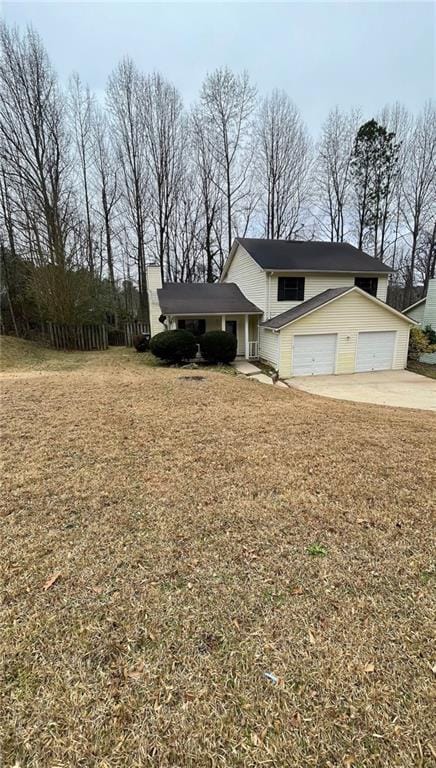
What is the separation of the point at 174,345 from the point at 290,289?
6.40 m

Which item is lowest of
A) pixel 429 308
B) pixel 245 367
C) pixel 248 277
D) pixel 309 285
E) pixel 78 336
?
pixel 245 367

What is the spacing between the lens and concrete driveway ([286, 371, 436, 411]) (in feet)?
33.2

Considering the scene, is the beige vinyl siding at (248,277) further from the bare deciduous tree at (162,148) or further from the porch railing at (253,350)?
the bare deciduous tree at (162,148)

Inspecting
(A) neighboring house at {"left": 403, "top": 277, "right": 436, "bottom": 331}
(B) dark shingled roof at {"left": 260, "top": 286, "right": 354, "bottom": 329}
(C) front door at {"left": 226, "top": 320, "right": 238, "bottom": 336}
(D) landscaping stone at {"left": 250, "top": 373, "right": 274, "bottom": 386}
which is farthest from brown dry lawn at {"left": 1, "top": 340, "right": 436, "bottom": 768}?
(A) neighboring house at {"left": 403, "top": 277, "right": 436, "bottom": 331}

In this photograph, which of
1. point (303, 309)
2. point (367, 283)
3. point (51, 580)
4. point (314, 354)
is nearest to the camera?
point (51, 580)

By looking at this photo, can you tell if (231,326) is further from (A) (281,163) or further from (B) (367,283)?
(A) (281,163)

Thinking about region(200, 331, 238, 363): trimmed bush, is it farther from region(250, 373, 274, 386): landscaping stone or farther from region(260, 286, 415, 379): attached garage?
region(250, 373, 274, 386): landscaping stone

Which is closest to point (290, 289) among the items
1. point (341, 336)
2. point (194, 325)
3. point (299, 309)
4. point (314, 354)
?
point (299, 309)


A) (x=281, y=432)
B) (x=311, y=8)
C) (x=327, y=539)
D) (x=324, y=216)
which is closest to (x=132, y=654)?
(x=327, y=539)

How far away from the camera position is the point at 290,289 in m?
15.9

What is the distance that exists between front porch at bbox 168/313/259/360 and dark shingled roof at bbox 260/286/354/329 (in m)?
1.23

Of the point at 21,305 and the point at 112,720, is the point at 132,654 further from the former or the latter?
the point at 21,305

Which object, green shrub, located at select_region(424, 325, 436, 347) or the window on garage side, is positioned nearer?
the window on garage side

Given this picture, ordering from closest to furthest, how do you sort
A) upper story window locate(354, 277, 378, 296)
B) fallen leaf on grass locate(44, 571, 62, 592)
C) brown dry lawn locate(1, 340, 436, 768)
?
1. brown dry lawn locate(1, 340, 436, 768)
2. fallen leaf on grass locate(44, 571, 62, 592)
3. upper story window locate(354, 277, 378, 296)
